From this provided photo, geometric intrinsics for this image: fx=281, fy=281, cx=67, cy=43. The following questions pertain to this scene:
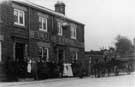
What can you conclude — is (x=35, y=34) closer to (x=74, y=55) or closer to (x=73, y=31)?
(x=73, y=31)

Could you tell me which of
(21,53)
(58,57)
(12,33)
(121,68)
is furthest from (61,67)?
(121,68)

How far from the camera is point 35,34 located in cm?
2452

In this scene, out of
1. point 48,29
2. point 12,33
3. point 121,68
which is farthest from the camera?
point 121,68

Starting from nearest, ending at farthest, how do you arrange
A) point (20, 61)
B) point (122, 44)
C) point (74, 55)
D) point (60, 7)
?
1. point (20, 61)
2. point (74, 55)
3. point (60, 7)
4. point (122, 44)

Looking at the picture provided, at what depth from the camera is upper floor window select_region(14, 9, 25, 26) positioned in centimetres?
2218

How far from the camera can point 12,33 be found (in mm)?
21406

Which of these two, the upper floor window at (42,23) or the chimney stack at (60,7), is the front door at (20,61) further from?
the chimney stack at (60,7)

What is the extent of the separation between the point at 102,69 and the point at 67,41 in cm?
522

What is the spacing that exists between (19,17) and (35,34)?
2.52m

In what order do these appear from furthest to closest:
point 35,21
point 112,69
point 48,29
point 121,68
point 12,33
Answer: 1. point 121,68
2. point 112,69
3. point 48,29
4. point 35,21
5. point 12,33

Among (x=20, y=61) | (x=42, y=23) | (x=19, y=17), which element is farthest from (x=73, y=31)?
(x=20, y=61)

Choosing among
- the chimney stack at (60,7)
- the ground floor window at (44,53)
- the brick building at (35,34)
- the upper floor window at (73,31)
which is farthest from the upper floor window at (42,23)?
the chimney stack at (60,7)

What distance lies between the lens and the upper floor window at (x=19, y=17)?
22.2m

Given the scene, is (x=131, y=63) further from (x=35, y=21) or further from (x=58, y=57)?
(x=35, y=21)
